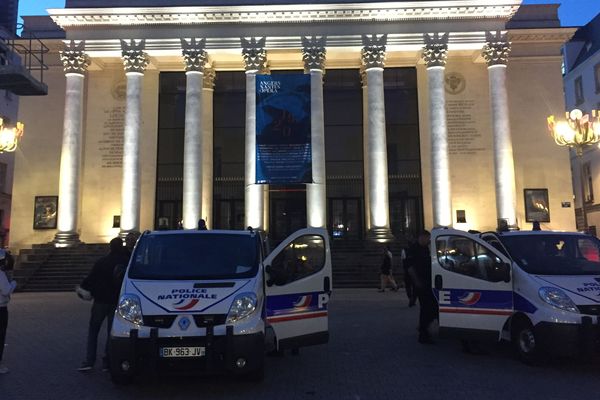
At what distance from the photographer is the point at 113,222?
27.2 m

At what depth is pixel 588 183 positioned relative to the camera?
121ft

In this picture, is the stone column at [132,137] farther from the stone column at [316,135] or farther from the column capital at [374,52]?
the column capital at [374,52]

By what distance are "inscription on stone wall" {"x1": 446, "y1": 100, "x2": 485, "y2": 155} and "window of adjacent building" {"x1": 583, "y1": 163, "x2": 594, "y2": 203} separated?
14.9 meters

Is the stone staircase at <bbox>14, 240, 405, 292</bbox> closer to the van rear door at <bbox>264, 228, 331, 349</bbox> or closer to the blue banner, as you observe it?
the blue banner

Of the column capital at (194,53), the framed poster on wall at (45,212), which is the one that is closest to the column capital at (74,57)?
the column capital at (194,53)

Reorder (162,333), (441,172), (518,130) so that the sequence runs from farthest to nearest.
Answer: (518,130) → (441,172) → (162,333)

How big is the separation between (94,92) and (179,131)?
5284mm

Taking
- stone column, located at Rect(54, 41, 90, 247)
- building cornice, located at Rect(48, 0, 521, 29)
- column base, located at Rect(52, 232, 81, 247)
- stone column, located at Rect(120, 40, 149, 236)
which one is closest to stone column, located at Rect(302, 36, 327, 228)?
building cornice, located at Rect(48, 0, 521, 29)

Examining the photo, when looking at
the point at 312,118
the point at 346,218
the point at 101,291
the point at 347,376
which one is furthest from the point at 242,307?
the point at 346,218

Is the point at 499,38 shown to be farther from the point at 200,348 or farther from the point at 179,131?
the point at 200,348

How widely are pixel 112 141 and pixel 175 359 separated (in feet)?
A: 80.1

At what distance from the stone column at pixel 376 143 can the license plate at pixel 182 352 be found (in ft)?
60.6

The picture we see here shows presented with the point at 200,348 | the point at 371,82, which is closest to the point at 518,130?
the point at 371,82

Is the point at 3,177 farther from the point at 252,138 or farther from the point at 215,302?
the point at 215,302
